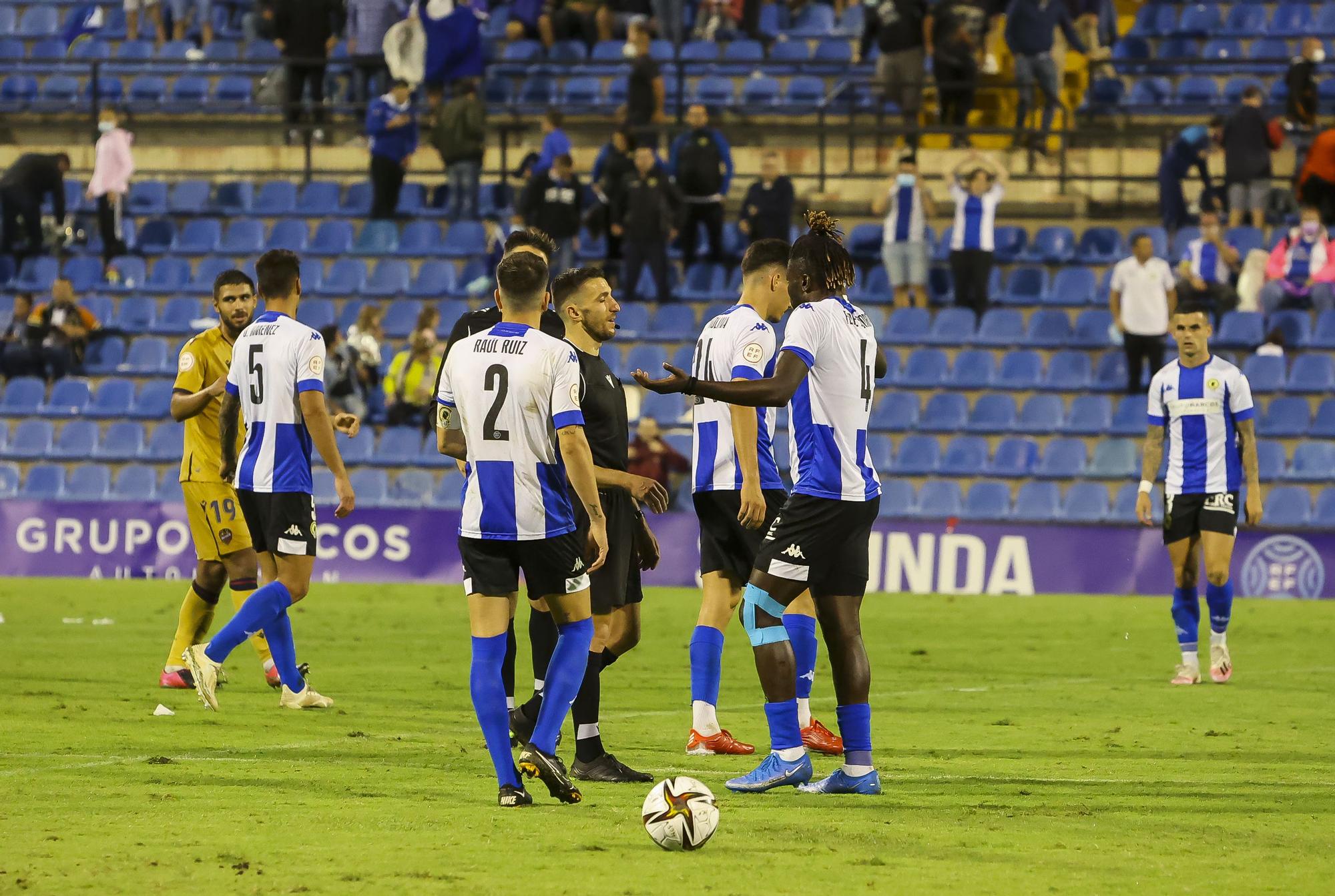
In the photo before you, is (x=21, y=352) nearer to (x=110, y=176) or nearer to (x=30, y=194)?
(x=30, y=194)

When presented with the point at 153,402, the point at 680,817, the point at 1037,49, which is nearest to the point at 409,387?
the point at 153,402

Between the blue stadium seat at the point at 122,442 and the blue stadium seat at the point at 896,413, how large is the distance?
8.57 meters

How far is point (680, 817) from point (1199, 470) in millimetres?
6921

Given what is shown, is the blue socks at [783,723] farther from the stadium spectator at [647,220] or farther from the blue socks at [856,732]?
the stadium spectator at [647,220]

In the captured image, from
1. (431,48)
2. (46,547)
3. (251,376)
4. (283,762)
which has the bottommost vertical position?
(46,547)

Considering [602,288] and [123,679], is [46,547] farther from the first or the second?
[602,288]

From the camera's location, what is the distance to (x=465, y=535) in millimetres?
7738

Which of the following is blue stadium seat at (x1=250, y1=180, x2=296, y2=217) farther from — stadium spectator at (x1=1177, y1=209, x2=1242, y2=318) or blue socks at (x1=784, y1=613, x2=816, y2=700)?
blue socks at (x1=784, y1=613, x2=816, y2=700)

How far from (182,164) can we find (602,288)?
19826mm

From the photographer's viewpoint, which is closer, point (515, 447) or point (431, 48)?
point (515, 447)

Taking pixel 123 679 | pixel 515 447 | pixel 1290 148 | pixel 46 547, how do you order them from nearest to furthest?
pixel 515 447 < pixel 123 679 < pixel 46 547 < pixel 1290 148

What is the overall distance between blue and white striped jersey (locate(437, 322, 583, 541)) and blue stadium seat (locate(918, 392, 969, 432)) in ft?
46.2

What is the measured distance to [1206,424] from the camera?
12.8 metres

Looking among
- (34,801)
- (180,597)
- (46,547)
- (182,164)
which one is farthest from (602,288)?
(182,164)
